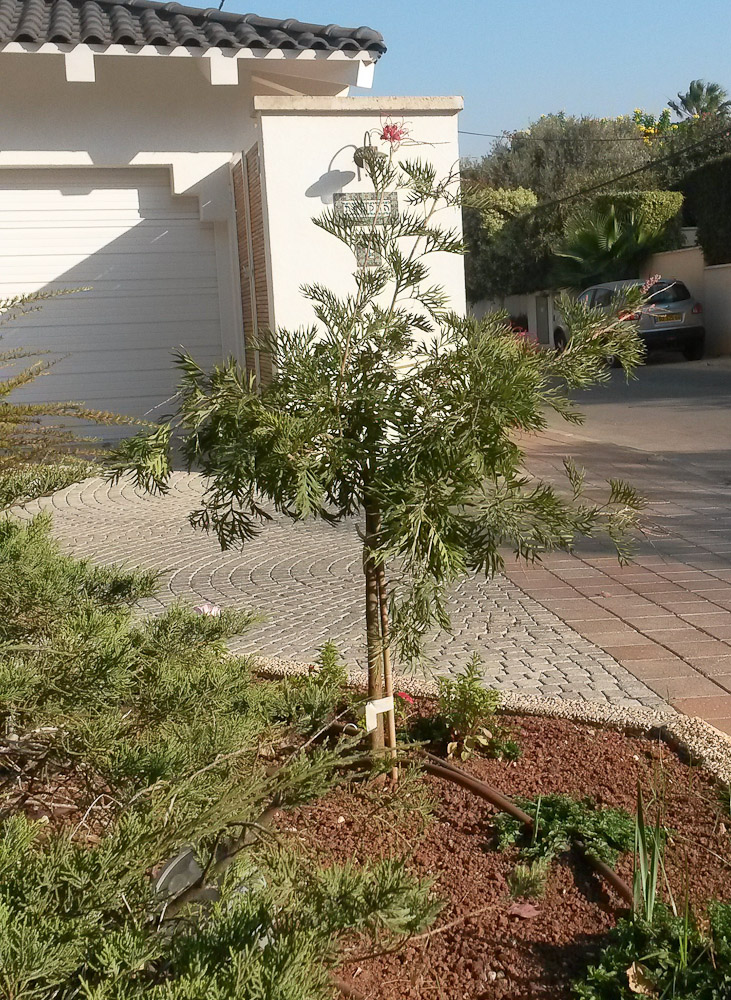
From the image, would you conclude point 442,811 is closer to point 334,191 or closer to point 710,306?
point 334,191

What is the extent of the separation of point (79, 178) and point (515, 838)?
33.3 ft

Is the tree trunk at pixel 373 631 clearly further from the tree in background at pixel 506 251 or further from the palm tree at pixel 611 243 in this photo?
the tree in background at pixel 506 251

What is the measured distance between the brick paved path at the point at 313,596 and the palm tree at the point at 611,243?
23.2 m

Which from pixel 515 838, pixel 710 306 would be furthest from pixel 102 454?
pixel 710 306

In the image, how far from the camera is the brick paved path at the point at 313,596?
16.0ft

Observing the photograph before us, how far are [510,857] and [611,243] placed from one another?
29034 millimetres

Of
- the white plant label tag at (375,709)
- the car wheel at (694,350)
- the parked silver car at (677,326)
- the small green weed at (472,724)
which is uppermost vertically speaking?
the parked silver car at (677,326)

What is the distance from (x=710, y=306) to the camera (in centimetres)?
2606

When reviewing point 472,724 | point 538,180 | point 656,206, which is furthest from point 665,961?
point 538,180

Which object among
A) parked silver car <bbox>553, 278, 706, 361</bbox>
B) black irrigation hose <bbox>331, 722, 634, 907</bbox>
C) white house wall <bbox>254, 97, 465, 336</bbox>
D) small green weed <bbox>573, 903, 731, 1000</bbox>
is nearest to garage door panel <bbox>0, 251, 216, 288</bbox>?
white house wall <bbox>254, 97, 465, 336</bbox>

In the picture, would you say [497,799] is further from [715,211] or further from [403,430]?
[715,211]

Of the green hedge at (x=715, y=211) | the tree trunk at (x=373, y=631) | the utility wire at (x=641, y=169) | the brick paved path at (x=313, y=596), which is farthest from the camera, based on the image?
the utility wire at (x=641, y=169)

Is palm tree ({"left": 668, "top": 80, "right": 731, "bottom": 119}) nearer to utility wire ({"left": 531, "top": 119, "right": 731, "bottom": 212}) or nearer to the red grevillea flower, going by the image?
utility wire ({"left": 531, "top": 119, "right": 731, "bottom": 212})

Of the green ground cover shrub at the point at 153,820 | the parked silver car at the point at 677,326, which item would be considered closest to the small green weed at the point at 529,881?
the green ground cover shrub at the point at 153,820
